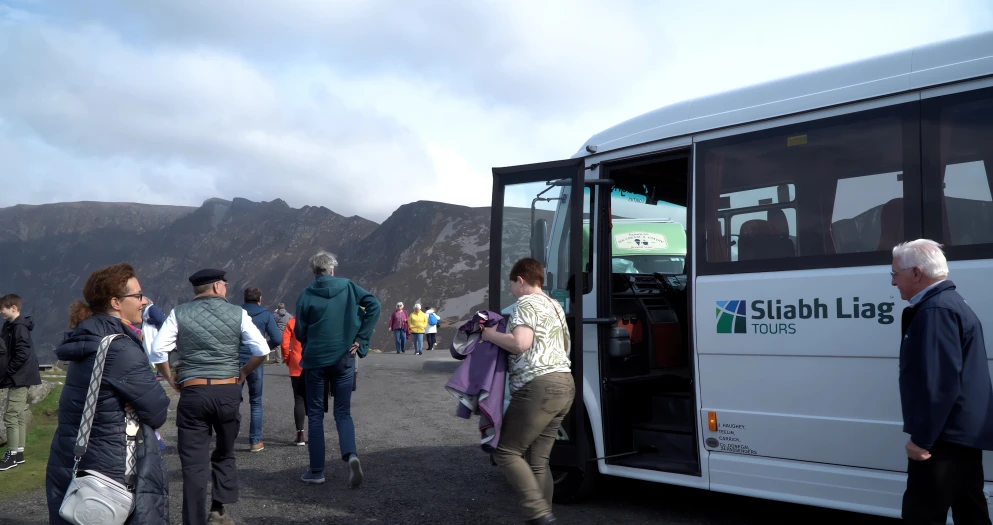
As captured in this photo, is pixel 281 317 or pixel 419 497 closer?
pixel 419 497

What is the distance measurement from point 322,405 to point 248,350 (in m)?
1.78

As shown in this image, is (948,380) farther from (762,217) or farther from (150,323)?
(150,323)

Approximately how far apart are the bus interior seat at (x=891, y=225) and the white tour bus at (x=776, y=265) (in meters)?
0.01

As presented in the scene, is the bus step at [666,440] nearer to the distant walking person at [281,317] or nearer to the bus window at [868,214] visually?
the bus window at [868,214]

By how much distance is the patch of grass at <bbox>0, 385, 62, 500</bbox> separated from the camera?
722cm

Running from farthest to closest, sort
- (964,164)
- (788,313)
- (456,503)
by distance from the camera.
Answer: (456,503), (788,313), (964,164)

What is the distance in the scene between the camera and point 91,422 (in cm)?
370

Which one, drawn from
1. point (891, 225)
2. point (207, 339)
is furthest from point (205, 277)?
point (891, 225)

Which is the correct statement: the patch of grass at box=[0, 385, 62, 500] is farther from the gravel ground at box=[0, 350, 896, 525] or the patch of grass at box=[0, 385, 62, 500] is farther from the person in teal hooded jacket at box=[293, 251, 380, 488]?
the person in teal hooded jacket at box=[293, 251, 380, 488]

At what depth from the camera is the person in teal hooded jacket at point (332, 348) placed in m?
6.90

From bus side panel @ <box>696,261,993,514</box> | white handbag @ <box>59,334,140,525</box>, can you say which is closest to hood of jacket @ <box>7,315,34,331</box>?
white handbag @ <box>59,334,140,525</box>

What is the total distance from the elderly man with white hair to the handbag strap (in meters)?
3.62

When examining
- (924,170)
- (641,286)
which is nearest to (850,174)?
(924,170)

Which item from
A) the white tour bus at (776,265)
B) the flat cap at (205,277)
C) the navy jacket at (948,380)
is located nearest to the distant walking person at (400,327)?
the white tour bus at (776,265)
